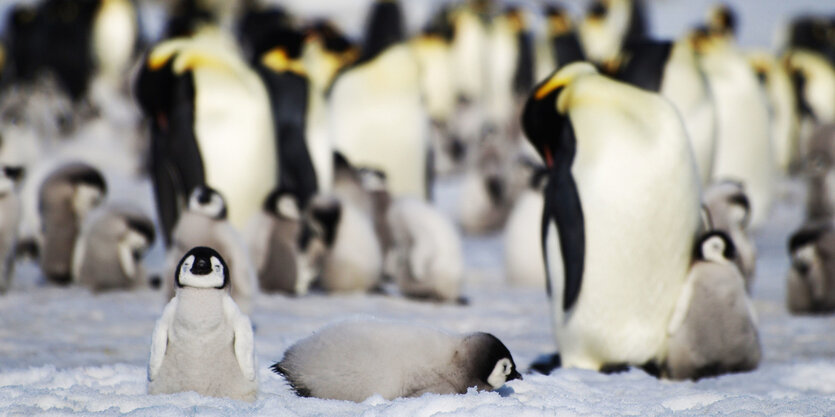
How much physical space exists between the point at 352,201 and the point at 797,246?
268 centimetres

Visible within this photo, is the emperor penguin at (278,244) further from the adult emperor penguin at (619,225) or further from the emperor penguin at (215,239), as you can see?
the adult emperor penguin at (619,225)

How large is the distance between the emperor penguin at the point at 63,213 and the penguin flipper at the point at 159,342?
10.7 ft

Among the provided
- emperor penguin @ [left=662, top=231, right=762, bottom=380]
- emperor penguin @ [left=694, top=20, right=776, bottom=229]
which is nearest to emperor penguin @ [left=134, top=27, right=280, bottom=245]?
emperor penguin @ [left=662, top=231, right=762, bottom=380]

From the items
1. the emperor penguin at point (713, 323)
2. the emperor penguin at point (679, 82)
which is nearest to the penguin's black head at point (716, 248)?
the emperor penguin at point (713, 323)

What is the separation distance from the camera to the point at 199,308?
10.2 ft

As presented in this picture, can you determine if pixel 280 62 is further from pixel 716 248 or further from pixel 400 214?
pixel 716 248

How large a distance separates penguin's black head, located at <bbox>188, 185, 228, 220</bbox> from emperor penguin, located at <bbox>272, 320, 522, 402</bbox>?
153 centimetres

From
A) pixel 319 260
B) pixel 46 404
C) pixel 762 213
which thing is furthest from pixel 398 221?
pixel 762 213

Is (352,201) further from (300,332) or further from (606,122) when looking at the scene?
(606,122)

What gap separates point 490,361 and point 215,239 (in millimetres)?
1764

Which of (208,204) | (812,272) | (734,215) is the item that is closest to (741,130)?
(734,215)

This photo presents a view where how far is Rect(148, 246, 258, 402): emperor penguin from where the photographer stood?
10.2 ft

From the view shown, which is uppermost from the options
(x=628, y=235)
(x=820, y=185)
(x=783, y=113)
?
(x=783, y=113)

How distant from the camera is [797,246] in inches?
231
